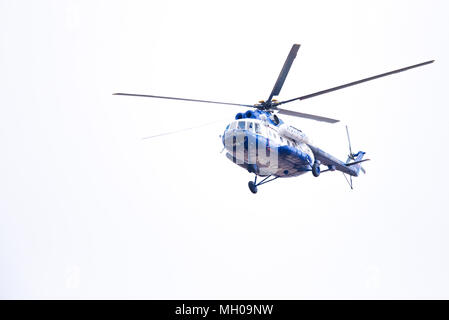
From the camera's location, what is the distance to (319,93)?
843 inches

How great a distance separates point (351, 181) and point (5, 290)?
165238 millimetres

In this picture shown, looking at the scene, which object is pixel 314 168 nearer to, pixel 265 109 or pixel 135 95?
pixel 265 109

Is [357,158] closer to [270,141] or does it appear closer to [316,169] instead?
[316,169]

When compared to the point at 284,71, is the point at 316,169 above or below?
below

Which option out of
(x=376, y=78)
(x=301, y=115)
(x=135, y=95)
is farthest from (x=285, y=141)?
(x=135, y=95)

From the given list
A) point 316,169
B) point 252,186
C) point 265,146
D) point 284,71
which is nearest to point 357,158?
point 316,169

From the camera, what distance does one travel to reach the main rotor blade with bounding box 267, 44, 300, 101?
2006 cm

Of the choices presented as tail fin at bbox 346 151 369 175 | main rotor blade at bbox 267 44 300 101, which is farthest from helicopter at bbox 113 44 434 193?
tail fin at bbox 346 151 369 175

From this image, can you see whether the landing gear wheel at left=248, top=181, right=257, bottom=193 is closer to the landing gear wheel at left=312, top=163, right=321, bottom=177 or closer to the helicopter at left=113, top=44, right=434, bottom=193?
the helicopter at left=113, top=44, right=434, bottom=193

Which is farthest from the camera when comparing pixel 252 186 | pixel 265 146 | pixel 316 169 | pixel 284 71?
pixel 316 169

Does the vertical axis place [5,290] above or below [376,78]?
below

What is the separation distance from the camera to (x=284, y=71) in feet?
70.0

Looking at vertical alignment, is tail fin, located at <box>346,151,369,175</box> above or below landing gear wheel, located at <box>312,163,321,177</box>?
above

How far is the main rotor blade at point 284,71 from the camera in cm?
2006
